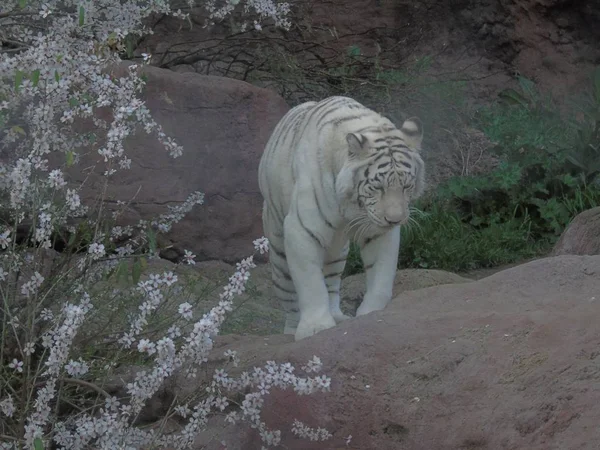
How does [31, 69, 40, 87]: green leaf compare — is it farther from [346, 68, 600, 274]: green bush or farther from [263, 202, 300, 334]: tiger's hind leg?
[346, 68, 600, 274]: green bush

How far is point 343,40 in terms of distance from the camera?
11023 mm

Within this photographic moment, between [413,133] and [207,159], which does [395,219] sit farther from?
[207,159]

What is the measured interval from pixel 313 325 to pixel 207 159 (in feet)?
11.1

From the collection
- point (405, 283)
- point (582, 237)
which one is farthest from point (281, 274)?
point (582, 237)

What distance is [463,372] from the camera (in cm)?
385

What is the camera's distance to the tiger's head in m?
5.00

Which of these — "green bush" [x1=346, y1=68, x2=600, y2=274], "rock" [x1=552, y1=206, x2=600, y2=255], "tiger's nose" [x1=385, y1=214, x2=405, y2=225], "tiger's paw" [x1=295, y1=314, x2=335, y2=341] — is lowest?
"green bush" [x1=346, y1=68, x2=600, y2=274]

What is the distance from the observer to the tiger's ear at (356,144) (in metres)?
5.05

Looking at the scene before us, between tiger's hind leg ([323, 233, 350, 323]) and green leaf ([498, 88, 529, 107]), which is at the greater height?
tiger's hind leg ([323, 233, 350, 323])

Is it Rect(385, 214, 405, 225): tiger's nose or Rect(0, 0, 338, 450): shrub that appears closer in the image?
Rect(0, 0, 338, 450): shrub

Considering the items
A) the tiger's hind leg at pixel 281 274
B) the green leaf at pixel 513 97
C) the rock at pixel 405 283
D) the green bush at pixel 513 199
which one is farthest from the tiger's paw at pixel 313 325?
the green leaf at pixel 513 97

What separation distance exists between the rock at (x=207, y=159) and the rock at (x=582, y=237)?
2.36 metres

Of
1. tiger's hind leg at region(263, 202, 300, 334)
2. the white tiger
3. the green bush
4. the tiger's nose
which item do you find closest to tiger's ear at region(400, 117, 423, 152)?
the white tiger

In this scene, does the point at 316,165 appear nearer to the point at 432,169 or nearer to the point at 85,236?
the point at 85,236
